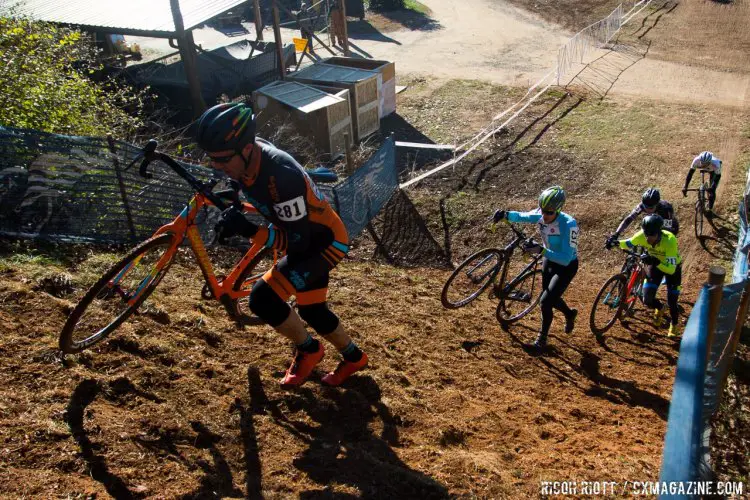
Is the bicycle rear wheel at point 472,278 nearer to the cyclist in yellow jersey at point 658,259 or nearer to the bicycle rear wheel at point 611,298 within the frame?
the bicycle rear wheel at point 611,298

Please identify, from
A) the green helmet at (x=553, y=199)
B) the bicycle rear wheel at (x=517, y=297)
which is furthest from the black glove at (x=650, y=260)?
the green helmet at (x=553, y=199)

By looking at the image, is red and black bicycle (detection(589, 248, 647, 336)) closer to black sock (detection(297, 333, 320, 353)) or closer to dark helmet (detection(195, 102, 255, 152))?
black sock (detection(297, 333, 320, 353))

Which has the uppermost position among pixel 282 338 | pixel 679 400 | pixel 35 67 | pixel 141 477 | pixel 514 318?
pixel 35 67

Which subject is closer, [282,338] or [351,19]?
[282,338]

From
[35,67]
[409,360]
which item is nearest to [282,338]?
[409,360]

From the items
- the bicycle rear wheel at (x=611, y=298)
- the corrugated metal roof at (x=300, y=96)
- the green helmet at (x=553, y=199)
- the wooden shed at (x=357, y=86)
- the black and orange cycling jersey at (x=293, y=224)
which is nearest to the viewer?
the black and orange cycling jersey at (x=293, y=224)

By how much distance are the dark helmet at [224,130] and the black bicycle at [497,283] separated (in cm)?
390

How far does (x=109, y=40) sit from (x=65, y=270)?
14.3 meters

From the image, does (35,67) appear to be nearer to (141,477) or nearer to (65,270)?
(65,270)

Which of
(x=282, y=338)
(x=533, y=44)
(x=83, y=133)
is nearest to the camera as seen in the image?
(x=282, y=338)

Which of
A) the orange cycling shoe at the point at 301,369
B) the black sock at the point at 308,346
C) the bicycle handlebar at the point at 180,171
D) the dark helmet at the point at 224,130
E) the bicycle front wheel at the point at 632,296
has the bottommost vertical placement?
the bicycle front wheel at the point at 632,296

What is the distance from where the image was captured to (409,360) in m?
6.13

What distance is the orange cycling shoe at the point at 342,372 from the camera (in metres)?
5.28

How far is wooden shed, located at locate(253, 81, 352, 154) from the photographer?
14.4 meters
